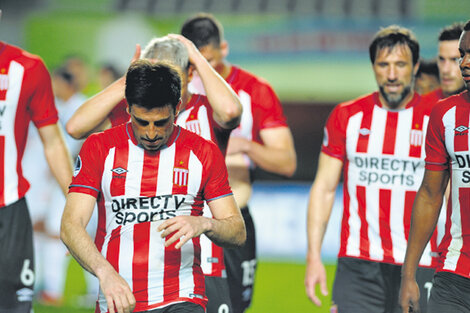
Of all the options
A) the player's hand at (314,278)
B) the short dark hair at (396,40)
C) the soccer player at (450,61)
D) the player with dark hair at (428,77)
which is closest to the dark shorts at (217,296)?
the player's hand at (314,278)

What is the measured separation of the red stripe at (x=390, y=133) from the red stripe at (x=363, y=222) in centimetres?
29

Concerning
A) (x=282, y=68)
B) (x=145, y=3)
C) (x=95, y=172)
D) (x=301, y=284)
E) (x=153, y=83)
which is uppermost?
(x=145, y=3)

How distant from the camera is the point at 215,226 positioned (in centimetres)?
372

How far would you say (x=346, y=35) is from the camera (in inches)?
563

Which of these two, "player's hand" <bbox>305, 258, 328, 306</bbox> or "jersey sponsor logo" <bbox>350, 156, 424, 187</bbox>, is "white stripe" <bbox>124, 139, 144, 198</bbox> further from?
"jersey sponsor logo" <bbox>350, 156, 424, 187</bbox>

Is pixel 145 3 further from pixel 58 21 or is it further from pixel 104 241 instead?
pixel 104 241

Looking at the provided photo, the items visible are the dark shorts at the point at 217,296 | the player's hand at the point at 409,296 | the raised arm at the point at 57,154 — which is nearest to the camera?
the player's hand at the point at 409,296

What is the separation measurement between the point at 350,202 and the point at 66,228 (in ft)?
7.44

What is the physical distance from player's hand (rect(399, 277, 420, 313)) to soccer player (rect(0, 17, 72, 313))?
1.97 m

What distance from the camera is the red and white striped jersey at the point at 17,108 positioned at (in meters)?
4.99

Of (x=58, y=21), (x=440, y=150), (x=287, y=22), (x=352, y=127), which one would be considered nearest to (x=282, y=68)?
(x=287, y=22)

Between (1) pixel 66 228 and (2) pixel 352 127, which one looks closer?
(1) pixel 66 228

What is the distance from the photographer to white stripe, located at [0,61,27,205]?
4988mm

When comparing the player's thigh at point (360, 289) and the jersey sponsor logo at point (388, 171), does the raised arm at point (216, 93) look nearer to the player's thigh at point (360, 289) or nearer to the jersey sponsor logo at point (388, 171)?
the jersey sponsor logo at point (388, 171)
